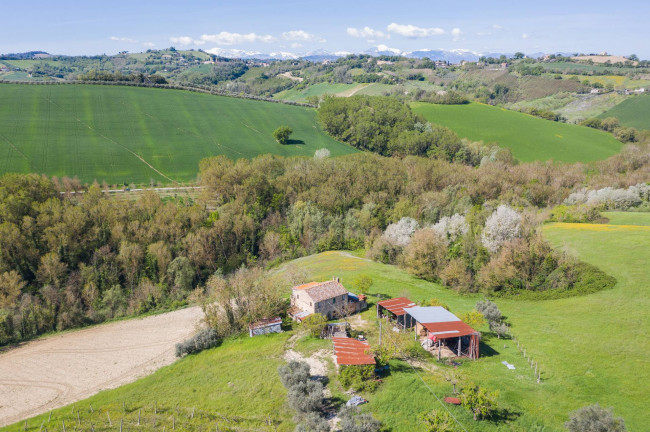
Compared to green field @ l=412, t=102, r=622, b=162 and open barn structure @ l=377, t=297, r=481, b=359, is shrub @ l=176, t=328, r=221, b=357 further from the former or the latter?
green field @ l=412, t=102, r=622, b=162

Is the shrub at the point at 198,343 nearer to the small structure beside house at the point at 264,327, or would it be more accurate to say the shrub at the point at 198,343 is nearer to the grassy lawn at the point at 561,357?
the small structure beside house at the point at 264,327

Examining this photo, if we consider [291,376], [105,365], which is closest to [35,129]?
[105,365]

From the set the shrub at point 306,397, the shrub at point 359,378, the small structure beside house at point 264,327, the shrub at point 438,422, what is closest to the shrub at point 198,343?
the small structure beside house at point 264,327

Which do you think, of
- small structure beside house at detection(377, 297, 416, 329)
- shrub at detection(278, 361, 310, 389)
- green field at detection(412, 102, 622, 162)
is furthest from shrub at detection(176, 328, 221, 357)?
green field at detection(412, 102, 622, 162)

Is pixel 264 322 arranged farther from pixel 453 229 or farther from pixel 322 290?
pixel 453 229

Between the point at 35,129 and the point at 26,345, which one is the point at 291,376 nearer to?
the point at 26,345

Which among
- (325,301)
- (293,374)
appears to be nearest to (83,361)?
(293,374)
